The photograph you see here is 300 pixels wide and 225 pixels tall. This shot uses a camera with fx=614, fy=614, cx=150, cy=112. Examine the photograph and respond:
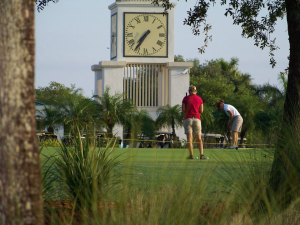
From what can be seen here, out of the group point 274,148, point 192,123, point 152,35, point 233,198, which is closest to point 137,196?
point 233,198

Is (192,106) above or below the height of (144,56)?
below

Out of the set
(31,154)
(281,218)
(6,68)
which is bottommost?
(281,218)

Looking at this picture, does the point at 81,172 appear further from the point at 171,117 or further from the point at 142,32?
the point at 142,32

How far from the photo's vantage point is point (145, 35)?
52938 millimetres

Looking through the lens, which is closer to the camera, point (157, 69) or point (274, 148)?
point (274, 148)

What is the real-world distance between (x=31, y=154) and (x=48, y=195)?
2.00 meters

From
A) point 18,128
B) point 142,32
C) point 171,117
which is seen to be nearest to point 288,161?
point 18,128

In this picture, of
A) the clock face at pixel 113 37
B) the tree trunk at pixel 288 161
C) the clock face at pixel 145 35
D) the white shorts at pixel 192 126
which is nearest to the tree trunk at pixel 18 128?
the tree trunk at pixel 288 161

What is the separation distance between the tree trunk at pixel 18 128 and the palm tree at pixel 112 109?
3662 cm

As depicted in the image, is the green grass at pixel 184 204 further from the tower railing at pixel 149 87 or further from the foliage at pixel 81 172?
the tower railing at pixel 149 87

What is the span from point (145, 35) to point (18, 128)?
5048 centimetres

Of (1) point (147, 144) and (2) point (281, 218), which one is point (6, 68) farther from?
(1) point (147, 144)

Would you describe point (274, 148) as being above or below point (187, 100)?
below

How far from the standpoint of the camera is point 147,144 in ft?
119
